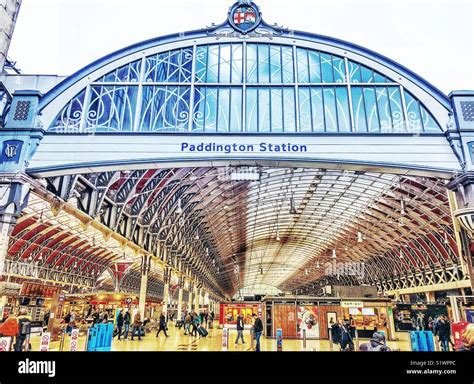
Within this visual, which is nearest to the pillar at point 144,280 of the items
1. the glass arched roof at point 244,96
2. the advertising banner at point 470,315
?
the glass arched roof at point 244,96

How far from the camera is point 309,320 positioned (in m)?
24.1

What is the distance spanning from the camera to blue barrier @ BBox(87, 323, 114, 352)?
493 inches

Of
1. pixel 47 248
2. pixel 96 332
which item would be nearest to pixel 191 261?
pixel 47 248

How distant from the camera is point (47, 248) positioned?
35.3 m

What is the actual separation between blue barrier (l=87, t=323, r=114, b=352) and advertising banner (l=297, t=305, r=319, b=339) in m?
14.6

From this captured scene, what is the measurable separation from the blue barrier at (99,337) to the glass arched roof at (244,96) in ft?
24.0

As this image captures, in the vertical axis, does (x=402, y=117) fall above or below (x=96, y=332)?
above

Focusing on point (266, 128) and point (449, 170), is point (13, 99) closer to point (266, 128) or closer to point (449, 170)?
point (266, 128)

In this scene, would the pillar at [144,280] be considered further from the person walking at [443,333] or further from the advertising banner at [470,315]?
the advertising banner at [470,315]

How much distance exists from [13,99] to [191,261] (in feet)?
99.9

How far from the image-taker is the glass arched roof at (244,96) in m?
11.5

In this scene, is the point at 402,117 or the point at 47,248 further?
the point at 47,248

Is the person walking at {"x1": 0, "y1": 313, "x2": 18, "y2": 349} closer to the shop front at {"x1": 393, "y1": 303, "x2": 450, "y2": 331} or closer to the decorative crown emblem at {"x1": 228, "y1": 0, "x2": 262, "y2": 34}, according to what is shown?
the decorative crown emblem at {"x1": 228, "y1": 0, "x2": 262, "y2": 34}
